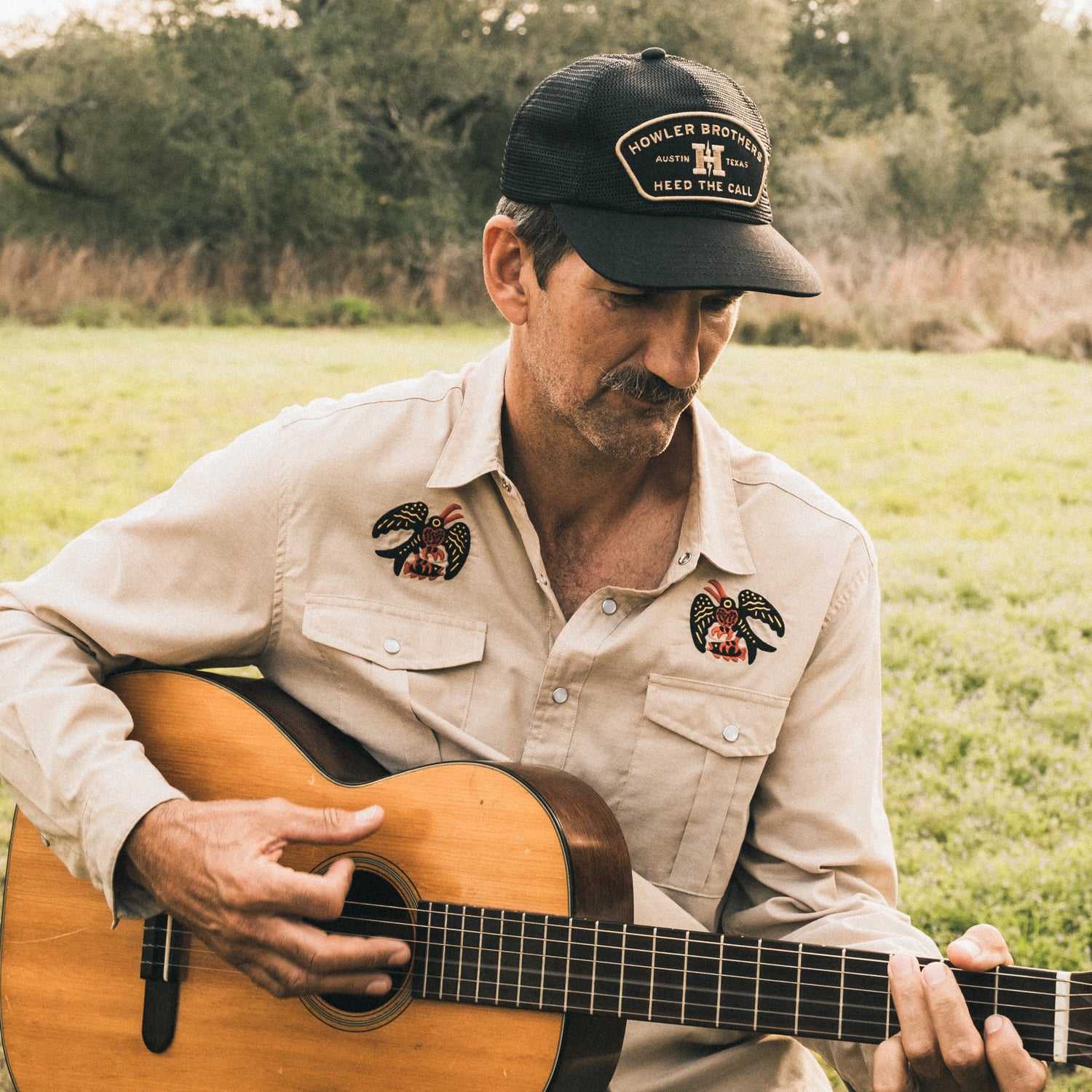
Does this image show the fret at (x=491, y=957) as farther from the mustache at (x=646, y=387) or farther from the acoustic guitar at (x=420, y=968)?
the mustache at (x=646, y=387)

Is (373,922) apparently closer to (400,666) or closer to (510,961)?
(510,961)

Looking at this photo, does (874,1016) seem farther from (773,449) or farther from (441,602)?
(773,449)

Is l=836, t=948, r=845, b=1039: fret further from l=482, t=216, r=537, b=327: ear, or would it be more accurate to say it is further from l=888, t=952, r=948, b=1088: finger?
l=482, t=216, r=537, b=327: ear

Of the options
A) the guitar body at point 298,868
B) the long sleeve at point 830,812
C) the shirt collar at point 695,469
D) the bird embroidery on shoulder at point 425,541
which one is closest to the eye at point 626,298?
the shirt collar at point 695,469

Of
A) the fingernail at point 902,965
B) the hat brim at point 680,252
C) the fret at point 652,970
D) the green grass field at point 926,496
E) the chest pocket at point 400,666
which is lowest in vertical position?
the green grass field at point 926,496

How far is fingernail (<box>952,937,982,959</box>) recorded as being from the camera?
1.66 m

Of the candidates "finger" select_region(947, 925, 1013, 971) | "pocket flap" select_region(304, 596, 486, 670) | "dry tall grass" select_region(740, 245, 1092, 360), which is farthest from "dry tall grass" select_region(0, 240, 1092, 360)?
"finger" select_region(947, 925, 1013, 971)

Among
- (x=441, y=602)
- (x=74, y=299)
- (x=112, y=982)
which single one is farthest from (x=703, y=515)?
(x=74, y=299)

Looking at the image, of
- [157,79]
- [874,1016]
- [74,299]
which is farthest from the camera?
[157,79]

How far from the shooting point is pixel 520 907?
186 centimetres

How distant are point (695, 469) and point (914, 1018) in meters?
0.94

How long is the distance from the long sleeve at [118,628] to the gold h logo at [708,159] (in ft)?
2.82

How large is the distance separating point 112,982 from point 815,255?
13641 mm

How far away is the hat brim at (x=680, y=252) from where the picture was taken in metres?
1.77
